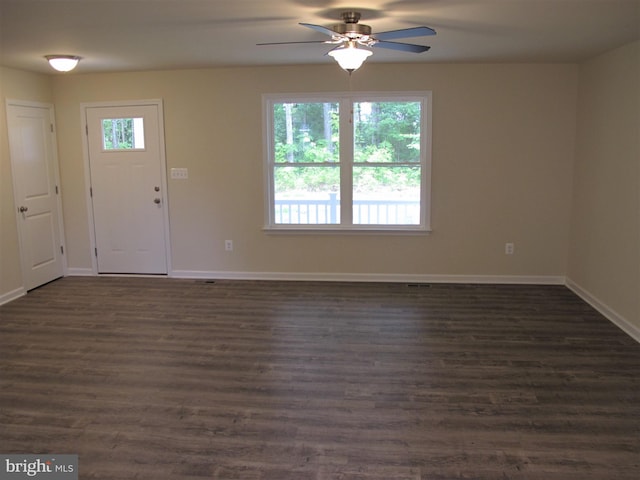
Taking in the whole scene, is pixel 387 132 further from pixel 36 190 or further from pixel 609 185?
pixel 36 190

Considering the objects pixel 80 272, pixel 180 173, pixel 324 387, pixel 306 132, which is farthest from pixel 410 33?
pixel 80 272

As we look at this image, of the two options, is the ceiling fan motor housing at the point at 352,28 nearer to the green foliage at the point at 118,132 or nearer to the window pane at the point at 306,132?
the window pane at the point at 306,132

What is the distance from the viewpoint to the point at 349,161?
555 centimetres

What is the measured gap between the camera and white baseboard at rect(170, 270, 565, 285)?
560 cm

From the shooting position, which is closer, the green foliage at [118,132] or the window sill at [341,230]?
the window sill at [341,230]

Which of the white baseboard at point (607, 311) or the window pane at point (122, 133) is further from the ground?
the window pane at point (122, 133)

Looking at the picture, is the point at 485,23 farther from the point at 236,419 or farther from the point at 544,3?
the point at 236,419

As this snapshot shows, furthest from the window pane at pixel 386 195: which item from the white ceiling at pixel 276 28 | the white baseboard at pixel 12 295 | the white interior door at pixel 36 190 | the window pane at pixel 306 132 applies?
the white baseboard at pixel 12 295

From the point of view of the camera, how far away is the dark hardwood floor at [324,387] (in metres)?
2.54

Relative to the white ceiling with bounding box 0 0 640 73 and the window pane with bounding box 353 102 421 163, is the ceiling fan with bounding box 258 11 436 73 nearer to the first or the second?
the white ceiling with bounding box 0 0 640 73

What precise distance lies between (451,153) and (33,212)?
4480 mm

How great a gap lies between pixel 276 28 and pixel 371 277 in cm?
298

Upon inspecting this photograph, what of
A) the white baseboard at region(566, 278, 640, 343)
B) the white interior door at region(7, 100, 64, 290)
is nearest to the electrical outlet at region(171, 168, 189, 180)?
the white interior door at region(7, 100, 64, 290)

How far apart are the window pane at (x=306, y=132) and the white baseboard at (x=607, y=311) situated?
2.78 metres
